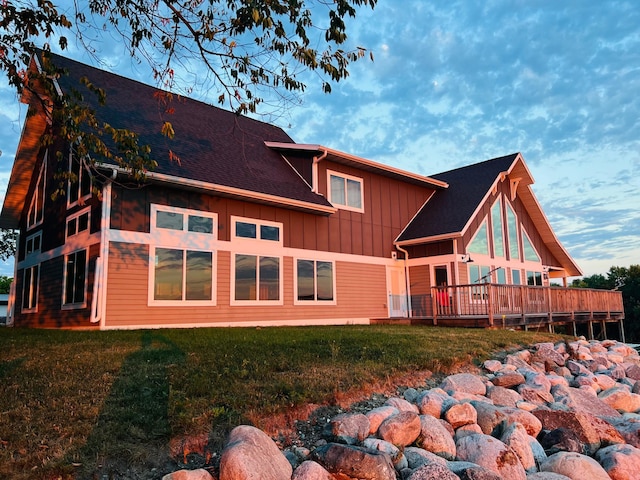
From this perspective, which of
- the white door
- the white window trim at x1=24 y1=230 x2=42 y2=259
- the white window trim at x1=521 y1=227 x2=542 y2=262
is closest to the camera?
the white window trim at x1=24 y1=230 x2=42 y2=259

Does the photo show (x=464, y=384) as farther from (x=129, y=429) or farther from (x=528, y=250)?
(x=528, y=250)

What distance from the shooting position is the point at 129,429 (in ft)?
12.1

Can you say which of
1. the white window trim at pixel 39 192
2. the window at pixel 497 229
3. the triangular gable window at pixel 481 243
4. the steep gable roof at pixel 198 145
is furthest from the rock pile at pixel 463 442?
the white window trim at pixel 39 192

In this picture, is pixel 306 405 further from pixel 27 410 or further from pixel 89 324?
pixel 89 324

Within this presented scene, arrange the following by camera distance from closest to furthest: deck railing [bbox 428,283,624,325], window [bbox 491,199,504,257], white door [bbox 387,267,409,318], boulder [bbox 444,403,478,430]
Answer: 1. boulder [bbox 444,403,478,430]
2. deck railing [bbox 428,283,624,325]
3. white door [bbox 387,267,409,318]
4. window [bbox 491,199,504,257]

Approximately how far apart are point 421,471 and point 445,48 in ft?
22.5

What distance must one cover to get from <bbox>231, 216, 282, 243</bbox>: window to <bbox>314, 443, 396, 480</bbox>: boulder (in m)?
9.59

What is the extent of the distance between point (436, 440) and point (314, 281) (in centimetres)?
1034

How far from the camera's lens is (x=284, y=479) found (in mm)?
3312

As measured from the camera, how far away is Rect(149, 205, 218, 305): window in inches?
447

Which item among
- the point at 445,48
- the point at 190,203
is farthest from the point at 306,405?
the point at 190,203

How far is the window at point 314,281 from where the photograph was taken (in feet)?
46.8

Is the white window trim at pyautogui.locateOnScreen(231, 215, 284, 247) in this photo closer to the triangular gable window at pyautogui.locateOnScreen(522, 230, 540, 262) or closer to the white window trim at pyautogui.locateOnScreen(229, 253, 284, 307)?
the white window trim at pyautogui.locateOnScreen(229, 253, 284, 307)

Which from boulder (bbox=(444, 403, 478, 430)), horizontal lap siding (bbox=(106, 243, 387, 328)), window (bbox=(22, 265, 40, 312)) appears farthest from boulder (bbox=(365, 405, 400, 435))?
window (bbox=(22, 265, 40, 312))
